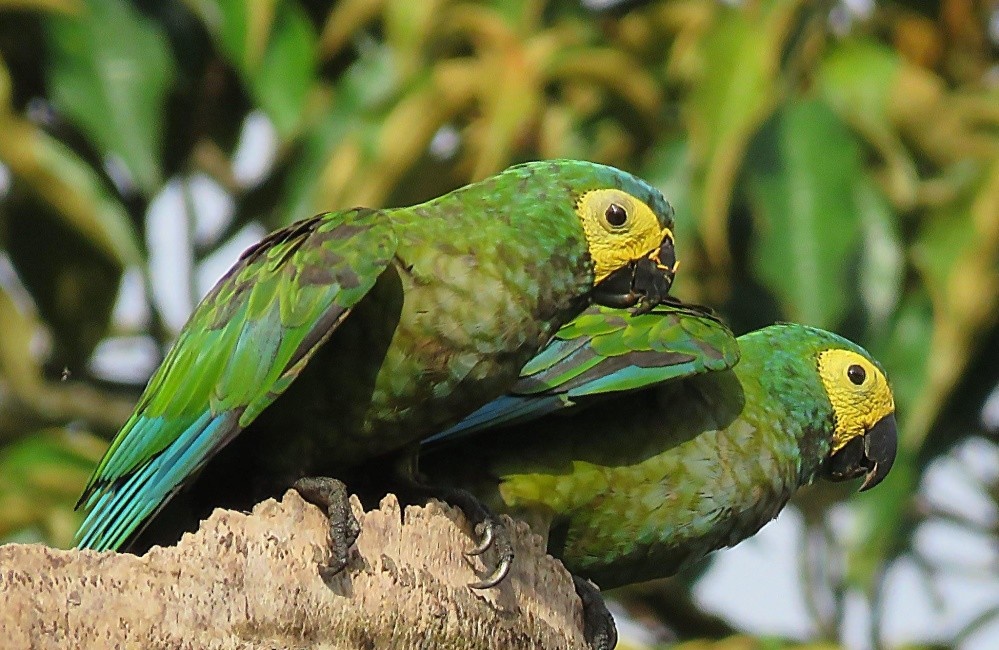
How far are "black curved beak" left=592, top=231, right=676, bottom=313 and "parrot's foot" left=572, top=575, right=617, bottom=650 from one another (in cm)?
44

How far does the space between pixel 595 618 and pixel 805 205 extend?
6.66 feet

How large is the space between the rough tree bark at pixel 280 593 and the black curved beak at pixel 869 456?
995 mm

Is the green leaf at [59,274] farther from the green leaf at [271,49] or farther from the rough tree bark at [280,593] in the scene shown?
the rough tree bark at [280,593]

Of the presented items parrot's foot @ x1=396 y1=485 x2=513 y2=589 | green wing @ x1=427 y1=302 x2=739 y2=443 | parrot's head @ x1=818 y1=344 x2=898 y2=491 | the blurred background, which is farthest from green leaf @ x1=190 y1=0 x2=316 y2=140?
parrot's foot @ x1=396 y1=485 x2=513 y2=589

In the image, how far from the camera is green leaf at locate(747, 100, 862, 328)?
14.2ft

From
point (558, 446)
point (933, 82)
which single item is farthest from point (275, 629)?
point (933, 82)

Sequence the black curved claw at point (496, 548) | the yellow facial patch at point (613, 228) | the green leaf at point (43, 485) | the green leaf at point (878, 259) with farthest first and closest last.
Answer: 1. the green leaf at point (878, 259)
2. the green leaf at point (43, 485)
3. the yellow facial patch at point (613, 228)
4. the black curved claw at point (496, 548)

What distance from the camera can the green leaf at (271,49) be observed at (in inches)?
173

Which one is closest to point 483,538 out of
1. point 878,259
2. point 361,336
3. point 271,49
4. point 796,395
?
point 361,336

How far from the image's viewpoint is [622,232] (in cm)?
268

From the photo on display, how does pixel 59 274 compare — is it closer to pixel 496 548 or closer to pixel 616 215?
pixel 616 215

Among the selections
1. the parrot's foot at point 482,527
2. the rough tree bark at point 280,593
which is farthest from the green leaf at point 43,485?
the rough tree bark at point 280,593

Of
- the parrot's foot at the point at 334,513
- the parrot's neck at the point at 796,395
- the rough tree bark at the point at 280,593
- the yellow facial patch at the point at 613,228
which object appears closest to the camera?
the rough tree bark at the point at 280,593

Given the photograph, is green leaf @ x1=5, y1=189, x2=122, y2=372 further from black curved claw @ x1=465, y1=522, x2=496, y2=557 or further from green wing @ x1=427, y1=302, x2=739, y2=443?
black curved claw @ x1=465, y1=522, x2=496, y2=557
